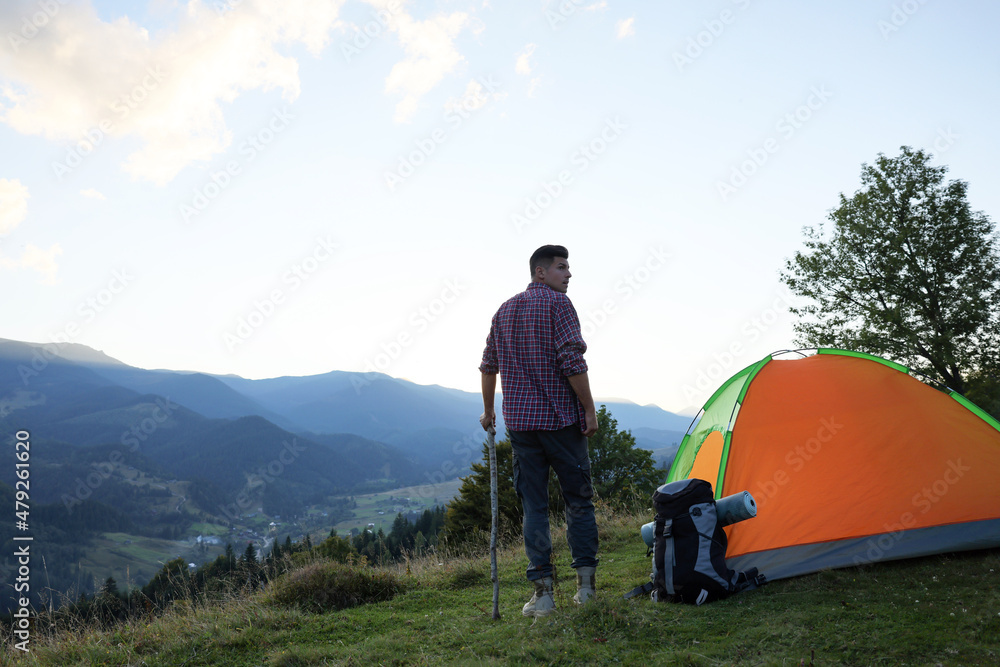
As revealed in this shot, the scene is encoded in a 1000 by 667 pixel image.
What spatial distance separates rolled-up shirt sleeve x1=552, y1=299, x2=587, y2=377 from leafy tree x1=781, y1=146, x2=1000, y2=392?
913 inches

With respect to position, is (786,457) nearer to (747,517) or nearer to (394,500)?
(747,517)

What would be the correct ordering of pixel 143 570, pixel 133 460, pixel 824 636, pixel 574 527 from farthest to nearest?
pixel 133 460 < pixel 143 570 < pixel 574 527 < pixel 824 636

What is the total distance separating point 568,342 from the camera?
4.08 m

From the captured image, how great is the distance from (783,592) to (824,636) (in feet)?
3.48

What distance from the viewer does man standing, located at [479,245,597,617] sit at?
4.02 meters

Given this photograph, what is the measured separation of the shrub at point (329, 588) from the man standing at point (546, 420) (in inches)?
83.0

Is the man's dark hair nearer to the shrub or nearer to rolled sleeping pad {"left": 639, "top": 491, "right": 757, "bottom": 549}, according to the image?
rolled sleeping pad {"left": 639, "top": 491, "right": 757, "bottom": 549}

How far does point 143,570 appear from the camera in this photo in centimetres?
9188

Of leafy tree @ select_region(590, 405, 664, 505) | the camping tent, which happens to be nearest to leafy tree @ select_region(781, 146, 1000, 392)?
leafy tree @ select_region(590, 405, 664, 505)

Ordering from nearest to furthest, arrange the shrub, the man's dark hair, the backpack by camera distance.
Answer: the backpack, the man's dark hair, the shrub

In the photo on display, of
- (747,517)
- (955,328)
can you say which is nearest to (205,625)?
(747,517)
